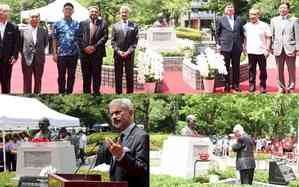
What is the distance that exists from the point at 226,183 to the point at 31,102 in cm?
172

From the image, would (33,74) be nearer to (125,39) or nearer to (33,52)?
(33,52)

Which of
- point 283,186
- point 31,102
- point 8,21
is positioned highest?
point 8,21

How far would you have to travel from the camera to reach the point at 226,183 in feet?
19.4

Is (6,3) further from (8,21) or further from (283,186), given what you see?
(283,186)

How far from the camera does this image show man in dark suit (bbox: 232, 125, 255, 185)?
231 inches

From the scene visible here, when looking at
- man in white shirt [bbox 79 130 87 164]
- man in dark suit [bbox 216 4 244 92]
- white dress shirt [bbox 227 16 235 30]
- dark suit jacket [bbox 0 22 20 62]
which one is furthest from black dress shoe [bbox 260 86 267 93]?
dark suit jacket [bbox 0 22 20 62]

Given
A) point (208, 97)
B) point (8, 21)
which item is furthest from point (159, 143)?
point (8, 21)

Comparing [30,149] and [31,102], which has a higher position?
[31,102]

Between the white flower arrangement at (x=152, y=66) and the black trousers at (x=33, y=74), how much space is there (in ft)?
2.61

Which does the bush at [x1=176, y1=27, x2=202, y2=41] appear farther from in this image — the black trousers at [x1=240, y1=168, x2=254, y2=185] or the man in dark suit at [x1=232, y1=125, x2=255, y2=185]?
the black trousers at [x1=240, y1=168, x2=254, y2=185]

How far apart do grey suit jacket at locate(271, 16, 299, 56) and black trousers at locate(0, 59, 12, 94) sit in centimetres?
211

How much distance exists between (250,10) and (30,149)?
2103 millimetres

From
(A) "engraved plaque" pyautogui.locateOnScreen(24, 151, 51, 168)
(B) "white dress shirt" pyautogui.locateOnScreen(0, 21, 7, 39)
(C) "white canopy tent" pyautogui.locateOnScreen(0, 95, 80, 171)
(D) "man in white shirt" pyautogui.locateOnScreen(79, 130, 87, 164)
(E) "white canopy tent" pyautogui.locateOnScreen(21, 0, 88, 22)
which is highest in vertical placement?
(E) "white canopy tent" pyautogui.locateOnScreen(21, 0, 88, 22)

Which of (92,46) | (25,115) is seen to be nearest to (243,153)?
(92,46)
